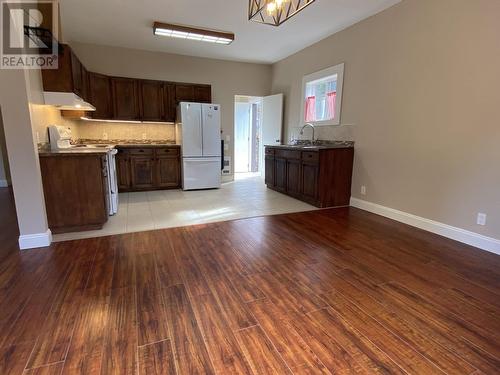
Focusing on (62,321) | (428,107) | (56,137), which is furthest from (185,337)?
(428,107)

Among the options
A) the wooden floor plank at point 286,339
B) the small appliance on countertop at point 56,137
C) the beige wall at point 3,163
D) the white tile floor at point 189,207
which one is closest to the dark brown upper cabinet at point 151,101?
the white tile floor at point 189,207

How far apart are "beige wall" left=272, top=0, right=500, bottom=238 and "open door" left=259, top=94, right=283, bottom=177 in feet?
6.21

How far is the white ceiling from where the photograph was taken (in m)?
3.47

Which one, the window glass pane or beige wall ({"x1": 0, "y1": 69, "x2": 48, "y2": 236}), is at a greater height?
the window glass pane

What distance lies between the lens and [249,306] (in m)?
1.80

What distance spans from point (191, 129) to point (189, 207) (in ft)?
5.68

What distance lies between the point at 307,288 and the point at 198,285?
32.2 inches

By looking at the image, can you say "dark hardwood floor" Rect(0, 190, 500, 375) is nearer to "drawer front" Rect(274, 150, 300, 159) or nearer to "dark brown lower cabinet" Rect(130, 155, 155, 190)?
"drawer front" Rect(274, 150, 300, 159)

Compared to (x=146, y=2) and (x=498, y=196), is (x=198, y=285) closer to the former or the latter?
(x=498, y=196)

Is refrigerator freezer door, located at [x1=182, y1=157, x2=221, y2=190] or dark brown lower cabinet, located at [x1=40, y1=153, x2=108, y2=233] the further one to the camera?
refrigerator freezer door, located at [x1=182, y1=157, x2=221, y2=190]

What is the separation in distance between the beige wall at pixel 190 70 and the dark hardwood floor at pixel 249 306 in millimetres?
3677

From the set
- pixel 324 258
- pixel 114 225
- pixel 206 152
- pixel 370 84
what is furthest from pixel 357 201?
pixel 114 225

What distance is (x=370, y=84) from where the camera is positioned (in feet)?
12.6

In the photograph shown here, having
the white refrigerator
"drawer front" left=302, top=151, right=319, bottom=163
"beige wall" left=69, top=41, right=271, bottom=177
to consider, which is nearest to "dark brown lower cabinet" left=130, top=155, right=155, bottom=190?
the white refrigerator
